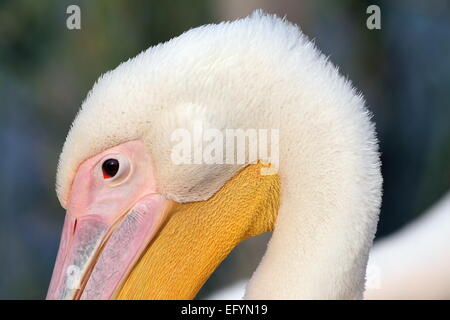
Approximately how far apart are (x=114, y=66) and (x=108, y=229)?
3.82 m

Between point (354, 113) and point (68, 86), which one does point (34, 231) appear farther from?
point (354, 113)

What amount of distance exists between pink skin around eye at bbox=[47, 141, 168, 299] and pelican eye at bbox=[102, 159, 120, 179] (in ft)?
0.05

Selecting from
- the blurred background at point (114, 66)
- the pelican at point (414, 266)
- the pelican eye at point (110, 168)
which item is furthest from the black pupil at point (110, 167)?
the blurred background at point (114, 66)

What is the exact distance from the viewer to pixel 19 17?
5.78 meters

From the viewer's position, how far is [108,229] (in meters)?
1.80

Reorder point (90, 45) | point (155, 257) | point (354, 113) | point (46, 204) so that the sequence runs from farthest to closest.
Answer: point (46, 204)
point (90, 45)
point (155, 257)
point (354, 113)

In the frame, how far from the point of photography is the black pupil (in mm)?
1773

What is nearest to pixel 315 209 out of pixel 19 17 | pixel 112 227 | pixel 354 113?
pixel 354 113

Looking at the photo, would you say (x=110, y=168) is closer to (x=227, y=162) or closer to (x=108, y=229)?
(x=108, y=229)

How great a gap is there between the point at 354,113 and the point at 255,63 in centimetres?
24

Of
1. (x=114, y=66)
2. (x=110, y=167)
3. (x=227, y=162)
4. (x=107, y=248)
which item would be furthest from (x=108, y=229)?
(x=114, y=66)

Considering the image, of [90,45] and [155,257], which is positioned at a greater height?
[90,45]

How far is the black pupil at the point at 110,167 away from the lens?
69.8 inches

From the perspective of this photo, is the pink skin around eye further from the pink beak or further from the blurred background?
the blurred background
